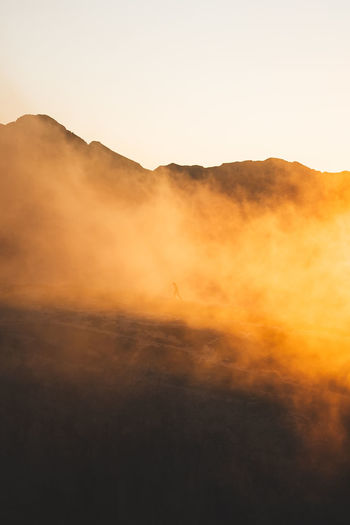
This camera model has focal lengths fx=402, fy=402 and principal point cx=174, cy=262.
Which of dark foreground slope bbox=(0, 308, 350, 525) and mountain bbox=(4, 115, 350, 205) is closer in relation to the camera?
dark foreground slope bbox=(0, 308, 350, 525)

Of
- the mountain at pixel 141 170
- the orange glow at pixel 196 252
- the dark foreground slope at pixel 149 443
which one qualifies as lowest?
the dark foreground slope at pixel 149 443

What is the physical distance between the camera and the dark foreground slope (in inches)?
153

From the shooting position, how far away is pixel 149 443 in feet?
14.3

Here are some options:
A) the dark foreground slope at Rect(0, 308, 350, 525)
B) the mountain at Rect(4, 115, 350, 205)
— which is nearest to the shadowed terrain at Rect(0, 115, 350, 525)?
the dark foreground slope at Rect(0, 308, 350, 525)

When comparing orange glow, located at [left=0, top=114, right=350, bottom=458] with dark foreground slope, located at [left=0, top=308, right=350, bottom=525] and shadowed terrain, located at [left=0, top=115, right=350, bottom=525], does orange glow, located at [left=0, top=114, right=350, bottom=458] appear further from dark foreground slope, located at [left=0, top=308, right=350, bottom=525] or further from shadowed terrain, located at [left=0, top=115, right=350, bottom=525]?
dark foreground slope, located at [left=0, top=308, right=350, bottom=525]

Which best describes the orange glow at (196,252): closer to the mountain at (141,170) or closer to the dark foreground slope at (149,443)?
the mountain at (141,170)

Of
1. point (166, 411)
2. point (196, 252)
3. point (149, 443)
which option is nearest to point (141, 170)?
point (196, 252)

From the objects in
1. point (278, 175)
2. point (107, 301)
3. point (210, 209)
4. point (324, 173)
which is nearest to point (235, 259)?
point (210, 209)

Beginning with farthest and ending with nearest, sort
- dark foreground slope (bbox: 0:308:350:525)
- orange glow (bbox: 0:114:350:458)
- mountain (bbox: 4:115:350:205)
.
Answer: mountain (bbox: 4:115:350:205), orange glow (bbox: 0:114:350:458), dark foreground slope (bbox: 0:308:350:525)

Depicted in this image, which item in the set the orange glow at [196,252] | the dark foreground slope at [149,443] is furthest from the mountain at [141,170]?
the dark foreground slope at [149,443]

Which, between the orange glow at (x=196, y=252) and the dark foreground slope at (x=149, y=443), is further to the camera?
the orange glow at (x=196, y=252)

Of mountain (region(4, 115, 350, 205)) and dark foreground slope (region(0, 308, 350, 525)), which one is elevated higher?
mountain (region(4, 115, 350, 205))

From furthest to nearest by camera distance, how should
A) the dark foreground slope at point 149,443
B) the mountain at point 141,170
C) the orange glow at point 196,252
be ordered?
1. the mountain at point 141,170
2. the orange glow at point 196,252
3. the dark foreground slope at point 149,443

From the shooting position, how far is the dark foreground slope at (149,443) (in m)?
3.89
